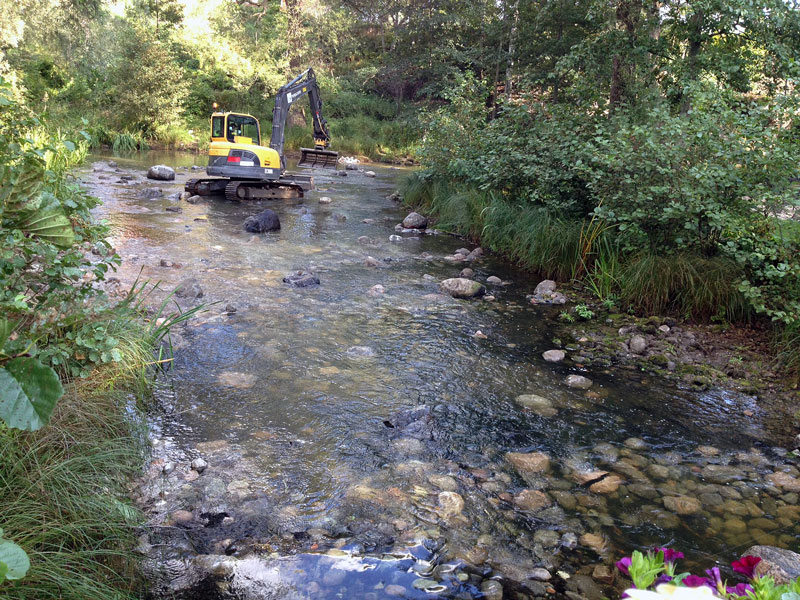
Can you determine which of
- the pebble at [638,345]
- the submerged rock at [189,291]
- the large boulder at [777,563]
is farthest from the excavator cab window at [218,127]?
the large boulder at [777,563]

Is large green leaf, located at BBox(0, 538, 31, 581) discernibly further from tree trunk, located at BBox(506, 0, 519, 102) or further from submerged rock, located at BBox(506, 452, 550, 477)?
tree trunk, located at BBox(506, 0, 519, 102)

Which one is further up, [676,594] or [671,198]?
[671,198]

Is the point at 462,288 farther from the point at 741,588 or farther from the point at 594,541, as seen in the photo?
the point at 741,588

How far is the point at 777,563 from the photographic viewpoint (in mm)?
2578

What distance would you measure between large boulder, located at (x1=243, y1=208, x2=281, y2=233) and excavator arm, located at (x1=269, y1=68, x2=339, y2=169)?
3.95m

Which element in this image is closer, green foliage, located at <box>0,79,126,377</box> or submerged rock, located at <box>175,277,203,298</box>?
green foliage, located at <box>0,79,126,377</box>

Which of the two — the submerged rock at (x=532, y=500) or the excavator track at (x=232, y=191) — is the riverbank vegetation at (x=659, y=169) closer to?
the submerged rock at (x=532, y=500)

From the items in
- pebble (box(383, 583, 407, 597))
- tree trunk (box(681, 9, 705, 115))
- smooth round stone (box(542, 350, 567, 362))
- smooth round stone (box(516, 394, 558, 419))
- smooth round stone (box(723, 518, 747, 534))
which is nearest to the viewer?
pebble (box(383, 583, 407, 597))

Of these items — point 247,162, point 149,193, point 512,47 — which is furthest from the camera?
point 512,47

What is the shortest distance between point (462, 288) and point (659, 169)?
256 centimetres

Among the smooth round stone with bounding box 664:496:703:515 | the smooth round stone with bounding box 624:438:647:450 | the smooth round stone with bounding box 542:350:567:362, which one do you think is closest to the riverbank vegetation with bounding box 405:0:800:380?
the smooth round stone with bounding box 542:350:567:362

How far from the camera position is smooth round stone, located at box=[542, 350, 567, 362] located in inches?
211

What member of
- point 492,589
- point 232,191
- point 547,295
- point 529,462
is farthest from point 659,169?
point 232,191

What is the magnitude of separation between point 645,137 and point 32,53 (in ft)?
96.3
